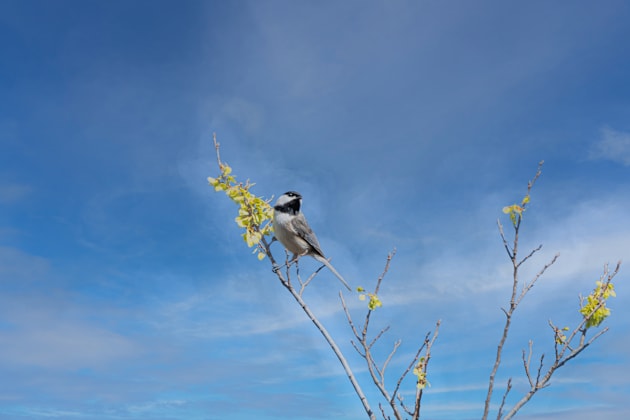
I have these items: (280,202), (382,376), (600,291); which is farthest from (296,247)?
(600,291)

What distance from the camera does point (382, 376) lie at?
16.8ft

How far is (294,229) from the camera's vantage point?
771cm

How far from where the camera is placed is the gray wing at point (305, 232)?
25.5 feet

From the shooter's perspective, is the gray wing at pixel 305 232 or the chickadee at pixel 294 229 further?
the gray wing at pixel 305 232

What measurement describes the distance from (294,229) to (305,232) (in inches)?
8.8

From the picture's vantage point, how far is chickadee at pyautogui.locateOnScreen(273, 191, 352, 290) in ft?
24.5

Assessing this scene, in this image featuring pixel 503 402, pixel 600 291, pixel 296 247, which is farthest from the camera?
pixel 296 247

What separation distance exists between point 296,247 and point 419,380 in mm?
3110

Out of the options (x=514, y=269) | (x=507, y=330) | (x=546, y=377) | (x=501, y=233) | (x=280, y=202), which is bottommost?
(x=546, y=377)

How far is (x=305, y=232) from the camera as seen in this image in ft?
25.8

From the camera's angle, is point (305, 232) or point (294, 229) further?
point (305, 232)

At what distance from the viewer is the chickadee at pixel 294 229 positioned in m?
7.46

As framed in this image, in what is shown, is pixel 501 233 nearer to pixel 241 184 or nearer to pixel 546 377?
pixel 546 377

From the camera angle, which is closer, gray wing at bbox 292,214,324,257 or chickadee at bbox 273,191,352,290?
chickadee at bbox 273,191,352,290
